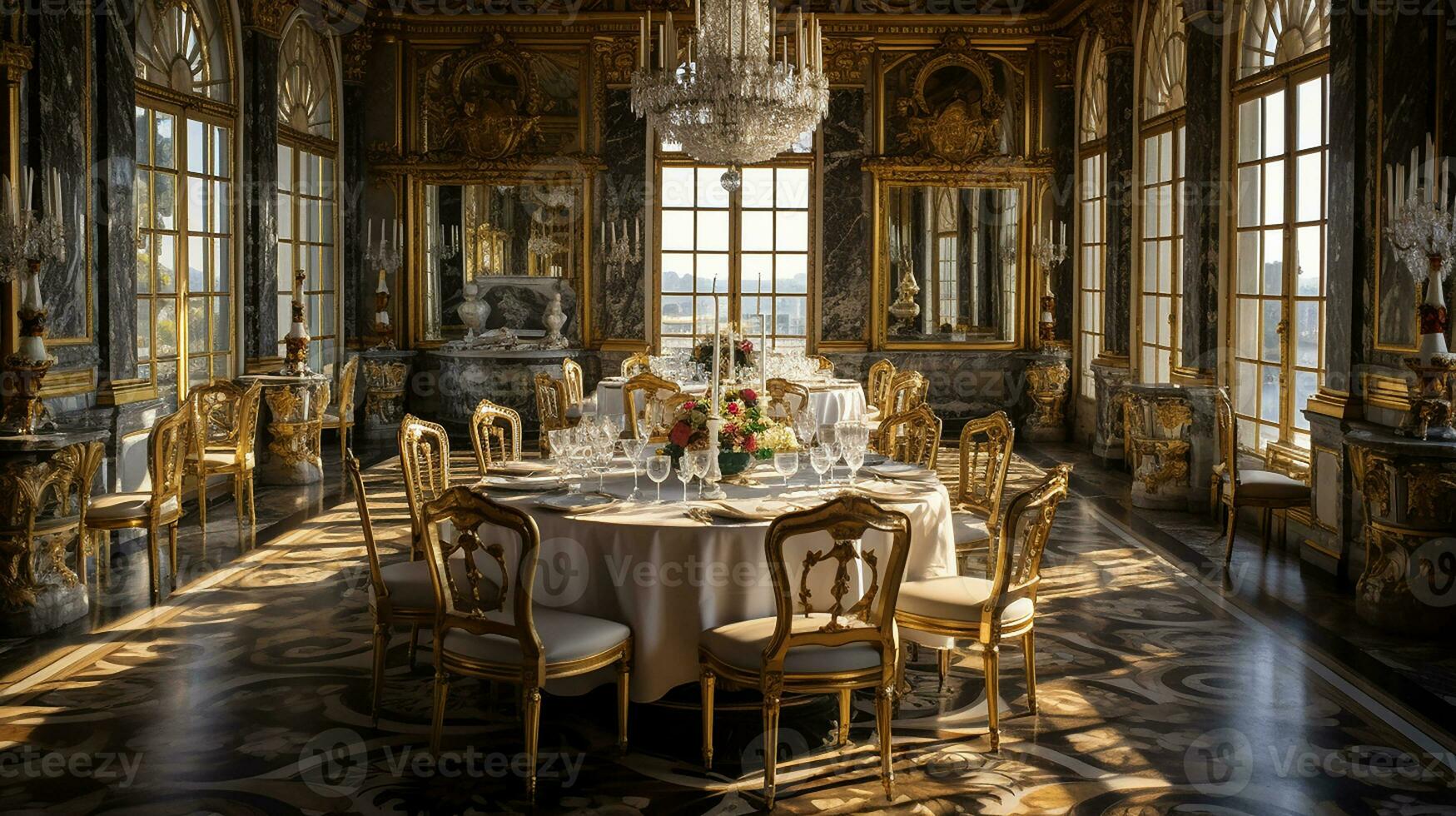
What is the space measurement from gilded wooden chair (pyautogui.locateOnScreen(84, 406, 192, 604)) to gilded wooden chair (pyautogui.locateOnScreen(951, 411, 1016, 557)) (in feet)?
11.9

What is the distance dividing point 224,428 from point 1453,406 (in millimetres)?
7372

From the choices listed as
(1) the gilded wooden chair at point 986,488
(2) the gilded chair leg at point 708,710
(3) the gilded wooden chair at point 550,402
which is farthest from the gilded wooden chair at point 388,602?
(3) the gilded wooden chair at point 550,402

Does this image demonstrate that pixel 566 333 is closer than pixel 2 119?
No

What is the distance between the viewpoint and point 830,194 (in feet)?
43.7

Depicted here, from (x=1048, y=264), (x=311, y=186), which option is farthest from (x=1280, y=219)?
(x=311, y=186)

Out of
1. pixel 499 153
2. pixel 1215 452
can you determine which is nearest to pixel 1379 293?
pixel 1215 452

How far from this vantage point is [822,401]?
952cm

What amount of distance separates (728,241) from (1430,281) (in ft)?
27.3

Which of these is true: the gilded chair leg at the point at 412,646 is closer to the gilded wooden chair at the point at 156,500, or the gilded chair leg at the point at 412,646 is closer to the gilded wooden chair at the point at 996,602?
the gilded wooden chair at the point at 156,500

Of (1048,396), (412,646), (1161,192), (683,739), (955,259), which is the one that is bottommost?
(683,739)

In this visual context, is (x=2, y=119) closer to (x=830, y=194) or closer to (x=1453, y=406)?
(x=1453, y=406)

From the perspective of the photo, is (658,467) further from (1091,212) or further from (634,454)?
(1091,212)

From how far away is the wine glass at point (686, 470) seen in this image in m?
4.66

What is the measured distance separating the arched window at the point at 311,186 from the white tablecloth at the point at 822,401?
3.34 metres
